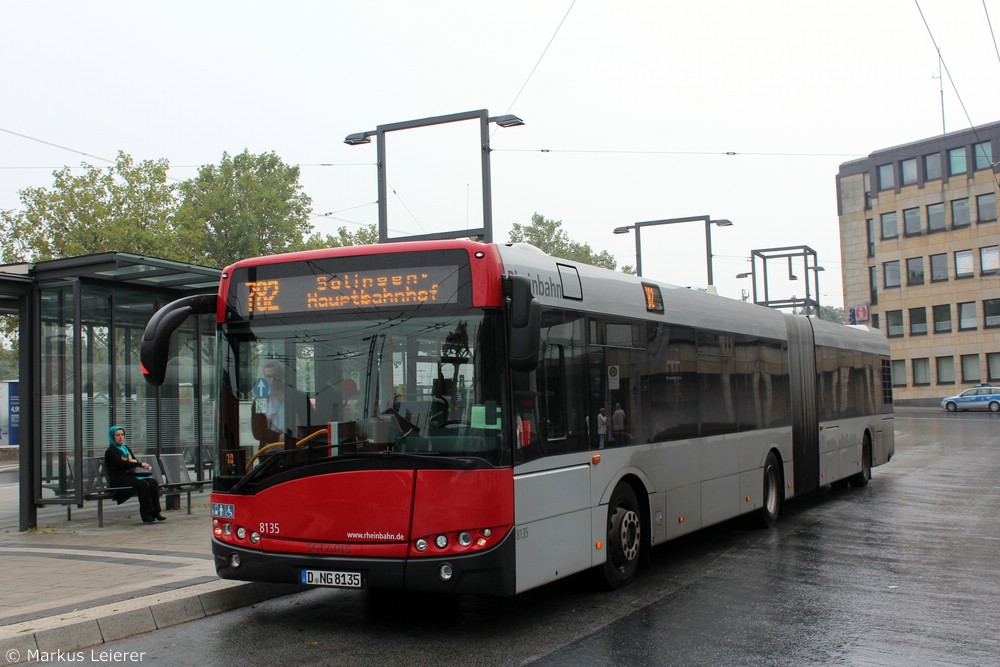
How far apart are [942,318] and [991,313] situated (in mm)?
3321

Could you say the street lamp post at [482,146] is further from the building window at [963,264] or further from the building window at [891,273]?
the building window at [891,273]

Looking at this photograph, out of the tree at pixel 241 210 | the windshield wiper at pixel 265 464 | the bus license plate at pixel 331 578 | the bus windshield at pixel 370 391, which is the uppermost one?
the tree at pixel 241 210

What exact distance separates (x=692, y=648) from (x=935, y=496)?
38.8 feet

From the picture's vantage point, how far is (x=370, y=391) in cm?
718

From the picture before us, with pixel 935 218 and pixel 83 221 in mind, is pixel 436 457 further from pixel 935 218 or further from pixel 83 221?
pixel 935 218

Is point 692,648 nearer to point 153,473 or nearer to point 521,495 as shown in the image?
point 521,495

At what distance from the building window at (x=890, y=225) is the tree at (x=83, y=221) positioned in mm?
49667

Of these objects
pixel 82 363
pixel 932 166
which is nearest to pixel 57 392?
pixel 82 363

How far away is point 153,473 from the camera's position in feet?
48.1

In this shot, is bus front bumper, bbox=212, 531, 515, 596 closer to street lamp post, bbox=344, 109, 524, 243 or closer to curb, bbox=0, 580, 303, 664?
curb, bbox=0, 580, 303, 664

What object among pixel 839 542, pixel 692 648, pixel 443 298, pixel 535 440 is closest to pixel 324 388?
pixel 443 298

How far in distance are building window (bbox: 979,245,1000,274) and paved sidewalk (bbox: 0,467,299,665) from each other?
62.6 m

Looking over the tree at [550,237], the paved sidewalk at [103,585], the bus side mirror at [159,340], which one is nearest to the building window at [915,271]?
the tree at [550,237]

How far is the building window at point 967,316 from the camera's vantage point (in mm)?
65000
